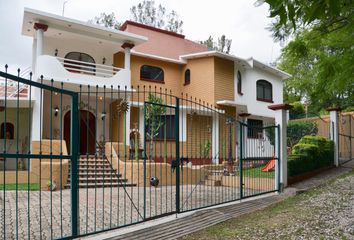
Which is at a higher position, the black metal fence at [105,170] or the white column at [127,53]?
the white column at [127,53]

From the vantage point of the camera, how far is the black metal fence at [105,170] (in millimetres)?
5340

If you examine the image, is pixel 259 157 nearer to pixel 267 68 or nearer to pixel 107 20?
pixel 267 68

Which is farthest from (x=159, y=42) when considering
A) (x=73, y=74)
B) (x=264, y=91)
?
(x=264, y=91)

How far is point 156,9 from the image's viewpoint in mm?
36781

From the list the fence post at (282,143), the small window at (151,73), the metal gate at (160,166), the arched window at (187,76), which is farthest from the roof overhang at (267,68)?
the fence post at (282,143)

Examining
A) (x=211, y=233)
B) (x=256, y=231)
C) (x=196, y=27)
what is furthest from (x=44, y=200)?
(x=196, y=27)

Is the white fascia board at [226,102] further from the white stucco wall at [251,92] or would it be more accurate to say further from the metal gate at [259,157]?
the metal gate at [259,157]

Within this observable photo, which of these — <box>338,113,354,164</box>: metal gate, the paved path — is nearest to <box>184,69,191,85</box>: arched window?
<box>338,113,354,164</box>: metal gate

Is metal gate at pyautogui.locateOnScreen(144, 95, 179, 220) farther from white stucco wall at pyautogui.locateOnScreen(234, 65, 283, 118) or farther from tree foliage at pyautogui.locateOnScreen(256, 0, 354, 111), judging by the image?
white stucco wall at pyautogui.locateOnScreen(234, 65, 283, 118)

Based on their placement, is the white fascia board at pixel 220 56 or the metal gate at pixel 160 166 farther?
the white fascia board at pixel 220 56

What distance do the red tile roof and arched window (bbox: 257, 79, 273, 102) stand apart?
5.18 m

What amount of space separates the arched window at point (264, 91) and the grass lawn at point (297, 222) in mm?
15144

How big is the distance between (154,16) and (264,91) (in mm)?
16761

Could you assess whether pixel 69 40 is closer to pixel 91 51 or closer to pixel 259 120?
pixel 91 51
